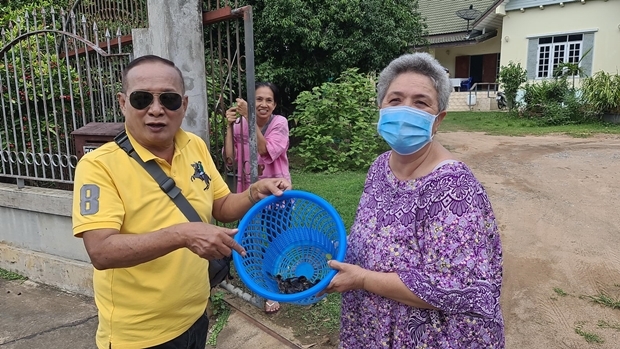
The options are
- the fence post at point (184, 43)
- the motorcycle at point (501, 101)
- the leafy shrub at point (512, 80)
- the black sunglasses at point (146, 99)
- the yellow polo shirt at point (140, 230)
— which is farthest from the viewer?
the motorcycle at point (501, 101)

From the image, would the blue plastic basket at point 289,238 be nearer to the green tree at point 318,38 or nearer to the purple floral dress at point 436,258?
the purple floral dress at point 436,258

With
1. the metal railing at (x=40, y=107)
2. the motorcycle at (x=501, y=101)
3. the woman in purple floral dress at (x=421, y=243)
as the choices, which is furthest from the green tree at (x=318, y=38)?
the motorcycle at (x=501, y=101)

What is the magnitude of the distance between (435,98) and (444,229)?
1.60 ft

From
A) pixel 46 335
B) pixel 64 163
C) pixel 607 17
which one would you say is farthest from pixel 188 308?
pixel 607 17

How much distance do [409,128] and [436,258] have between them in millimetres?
455

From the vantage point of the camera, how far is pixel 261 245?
1963 millimetres

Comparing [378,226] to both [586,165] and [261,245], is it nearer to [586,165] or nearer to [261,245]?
[261,245]

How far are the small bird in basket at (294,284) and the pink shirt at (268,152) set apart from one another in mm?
1486

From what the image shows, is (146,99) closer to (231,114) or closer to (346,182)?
(231,114)

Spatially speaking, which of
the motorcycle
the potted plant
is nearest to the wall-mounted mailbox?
the potted plant

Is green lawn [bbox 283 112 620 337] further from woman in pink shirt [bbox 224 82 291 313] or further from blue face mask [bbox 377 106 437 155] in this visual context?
blue face mask [bbox 377 106 437 155]

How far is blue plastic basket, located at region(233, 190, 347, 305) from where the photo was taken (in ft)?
5.98

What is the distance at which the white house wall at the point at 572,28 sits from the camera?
15273 mm

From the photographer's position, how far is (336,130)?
7.89 meters
